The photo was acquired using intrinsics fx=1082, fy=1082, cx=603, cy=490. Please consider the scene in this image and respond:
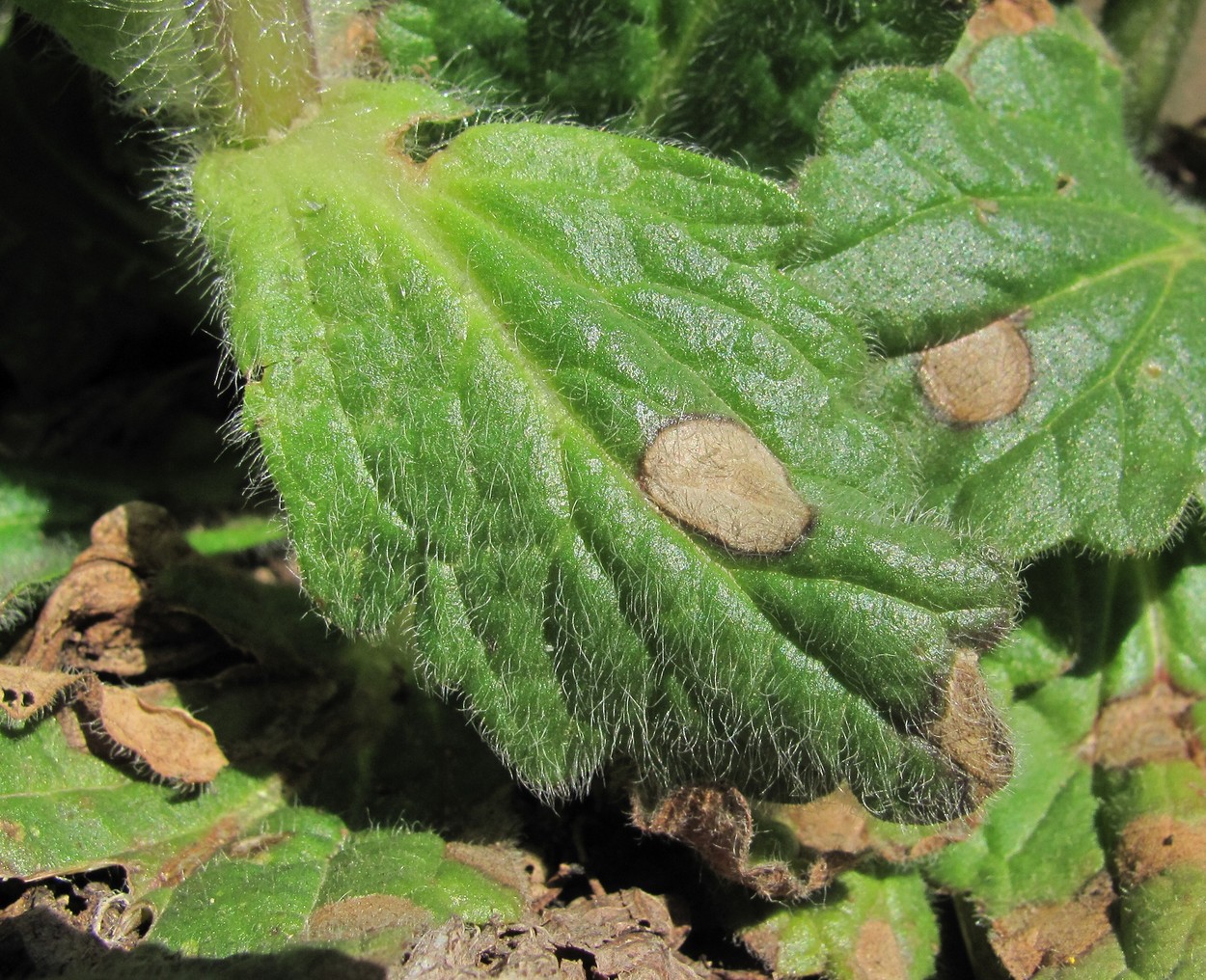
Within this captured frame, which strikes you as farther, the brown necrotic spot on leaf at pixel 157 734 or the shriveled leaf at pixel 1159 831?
the brown necrotic spot on leaf at pixel 157 734

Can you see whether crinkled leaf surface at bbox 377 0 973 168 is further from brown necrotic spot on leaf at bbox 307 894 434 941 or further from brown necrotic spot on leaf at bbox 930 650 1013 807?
brown necrotic spot on leaf at bbox 307 894 434 941

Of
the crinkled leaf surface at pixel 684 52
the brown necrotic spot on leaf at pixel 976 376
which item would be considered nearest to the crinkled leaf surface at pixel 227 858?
the brown necrotic spot on leaf at pixel 976 376

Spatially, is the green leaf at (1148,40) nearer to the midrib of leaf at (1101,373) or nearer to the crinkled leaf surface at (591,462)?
the midrib of leaf at (1101,373)

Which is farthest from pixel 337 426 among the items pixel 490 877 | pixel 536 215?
pixel 490 877

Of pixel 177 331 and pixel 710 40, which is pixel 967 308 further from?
pixel 177 331

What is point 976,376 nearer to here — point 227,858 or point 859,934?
point 859,934

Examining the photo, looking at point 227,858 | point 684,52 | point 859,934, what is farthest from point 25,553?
point 859,934

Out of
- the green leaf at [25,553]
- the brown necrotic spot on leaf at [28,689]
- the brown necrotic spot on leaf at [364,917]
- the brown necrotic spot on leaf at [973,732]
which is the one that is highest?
the brown necrotic spot on leaf at [973,732]
